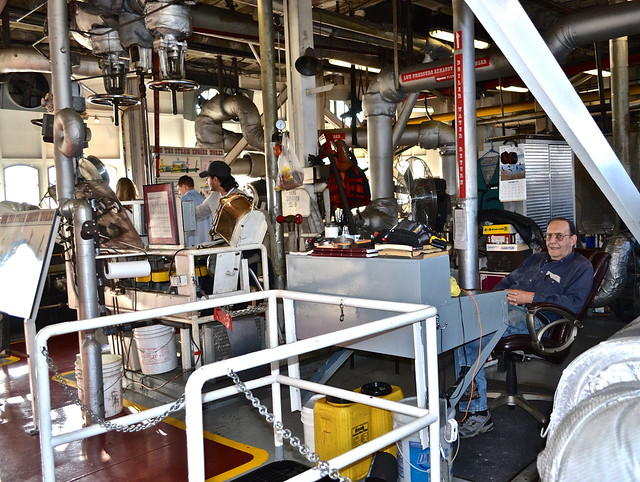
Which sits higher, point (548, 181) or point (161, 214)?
point (548, 181)

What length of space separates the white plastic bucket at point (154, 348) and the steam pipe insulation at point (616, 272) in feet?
14.1

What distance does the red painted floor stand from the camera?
3.50m

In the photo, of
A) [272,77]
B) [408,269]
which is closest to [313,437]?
[408,269]

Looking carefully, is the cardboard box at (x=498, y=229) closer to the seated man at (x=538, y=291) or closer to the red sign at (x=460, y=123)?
the seated man at (x=538, y=291)

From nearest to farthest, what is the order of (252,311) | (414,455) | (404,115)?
(414,455) < (252,311) < (404,115)

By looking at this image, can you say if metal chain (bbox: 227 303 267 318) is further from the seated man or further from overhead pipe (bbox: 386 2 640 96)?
overhead pipe (bbox: 386 2 640 96)

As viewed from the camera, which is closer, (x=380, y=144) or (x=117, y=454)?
(x=117, y=454)

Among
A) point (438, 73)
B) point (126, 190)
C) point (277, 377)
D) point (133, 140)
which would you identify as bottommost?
point (277, 377)

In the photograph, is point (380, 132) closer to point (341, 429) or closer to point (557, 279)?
point (557, 279)

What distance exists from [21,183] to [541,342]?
1111cm

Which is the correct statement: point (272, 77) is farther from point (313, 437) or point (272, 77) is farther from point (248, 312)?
point (313, 437)

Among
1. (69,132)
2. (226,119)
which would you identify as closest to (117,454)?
(69,132)

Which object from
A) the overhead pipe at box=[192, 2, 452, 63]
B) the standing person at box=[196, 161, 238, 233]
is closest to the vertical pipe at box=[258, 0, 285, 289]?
the standing person at box=[196, 161, 238, 233]

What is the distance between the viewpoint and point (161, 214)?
523cm
